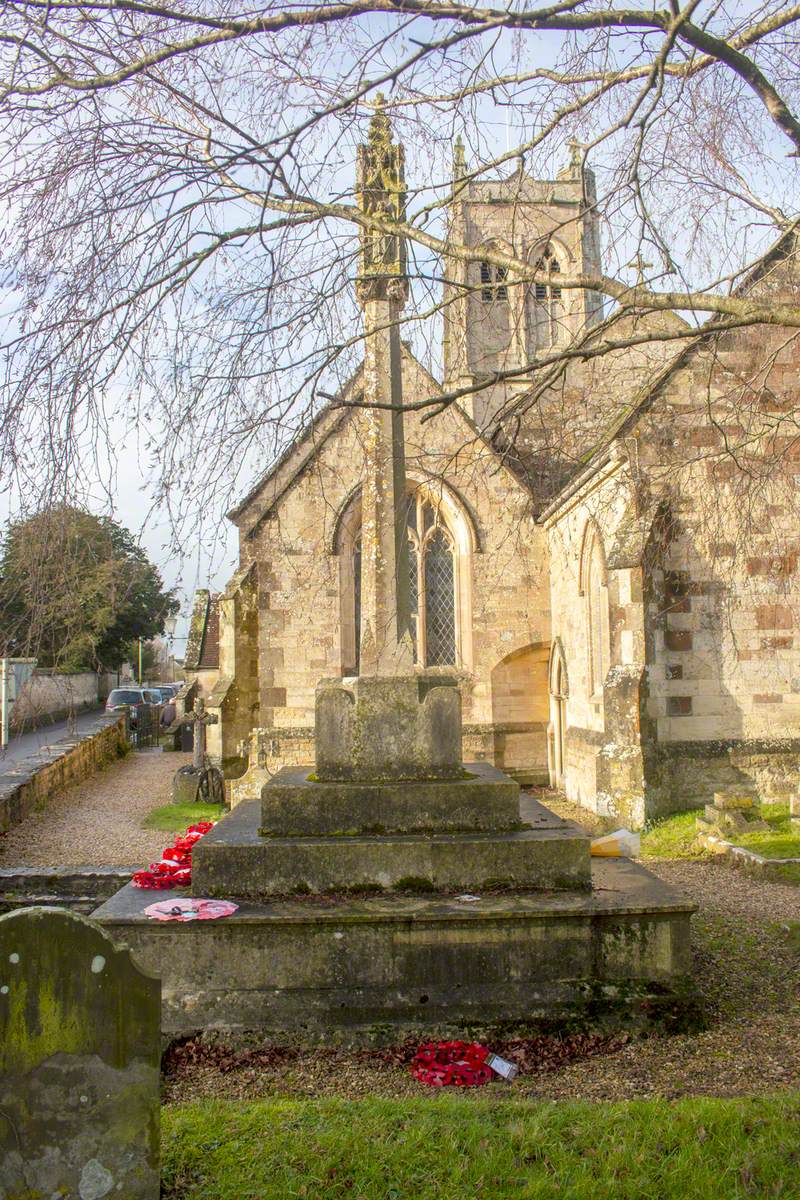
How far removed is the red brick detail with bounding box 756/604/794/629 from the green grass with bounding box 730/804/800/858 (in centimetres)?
233

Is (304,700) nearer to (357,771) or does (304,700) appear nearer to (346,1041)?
(357,771)

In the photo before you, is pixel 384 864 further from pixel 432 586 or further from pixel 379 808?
pixel 432 586

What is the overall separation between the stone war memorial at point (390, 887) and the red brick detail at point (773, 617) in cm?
684

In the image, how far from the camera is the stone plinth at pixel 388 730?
21.6 feet

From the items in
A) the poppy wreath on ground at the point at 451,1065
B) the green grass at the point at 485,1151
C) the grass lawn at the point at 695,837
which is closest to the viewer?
the green grass at the point at 485,1151

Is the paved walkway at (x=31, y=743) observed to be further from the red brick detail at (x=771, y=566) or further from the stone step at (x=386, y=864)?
the stone step at (x=386, y=864)

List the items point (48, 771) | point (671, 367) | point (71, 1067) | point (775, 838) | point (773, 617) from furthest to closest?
point (48, 771) → point (773, 617) → point (775, 838) → point (671, 367) → point (71, 1067)

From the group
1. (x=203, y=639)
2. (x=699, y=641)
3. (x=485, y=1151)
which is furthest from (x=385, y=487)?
(x=203, y=639)

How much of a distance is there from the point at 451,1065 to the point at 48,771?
13.3 metres

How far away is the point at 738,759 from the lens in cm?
1278

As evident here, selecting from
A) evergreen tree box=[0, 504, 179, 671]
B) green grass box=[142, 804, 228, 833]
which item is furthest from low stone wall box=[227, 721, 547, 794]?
evergreen tree box=[0, 504, 179, 671]

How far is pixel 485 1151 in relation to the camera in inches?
149

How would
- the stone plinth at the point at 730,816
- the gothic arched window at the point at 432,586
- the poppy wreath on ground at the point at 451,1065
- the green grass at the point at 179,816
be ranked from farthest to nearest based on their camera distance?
1. the gothic arched window at the point at 432,586
2. the green grass at the point at 179,816
3. the stone plinth at the point at 730,816
4. the poppy wreath on ground at the point at 451,1065

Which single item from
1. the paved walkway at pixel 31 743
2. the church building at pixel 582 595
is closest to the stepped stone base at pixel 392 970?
the church building at pixel 582 595
